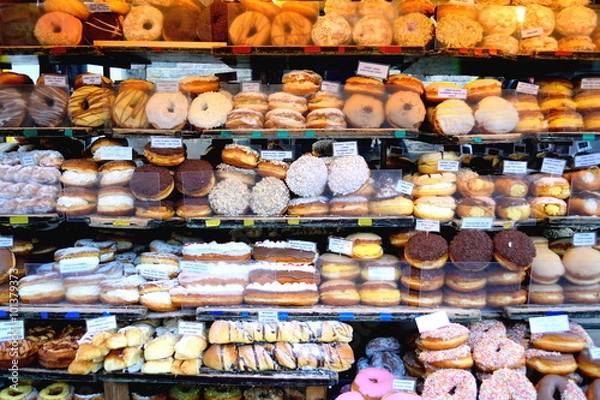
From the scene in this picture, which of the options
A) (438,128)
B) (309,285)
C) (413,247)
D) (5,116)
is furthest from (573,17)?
(5,116)

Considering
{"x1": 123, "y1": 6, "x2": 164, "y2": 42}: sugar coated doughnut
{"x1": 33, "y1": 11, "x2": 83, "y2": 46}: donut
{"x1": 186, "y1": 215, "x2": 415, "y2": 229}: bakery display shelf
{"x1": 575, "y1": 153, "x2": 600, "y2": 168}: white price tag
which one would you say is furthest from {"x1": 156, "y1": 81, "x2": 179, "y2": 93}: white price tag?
{"x1": 575, "y1": 153, "x2": 600, "y2": 168}: white price tag

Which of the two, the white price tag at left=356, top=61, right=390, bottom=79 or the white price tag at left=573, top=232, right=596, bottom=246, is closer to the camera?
the white price tag at left=356, top=61, right=390, bottom=79

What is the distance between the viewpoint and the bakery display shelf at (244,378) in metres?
2.84

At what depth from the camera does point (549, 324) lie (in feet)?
9.88

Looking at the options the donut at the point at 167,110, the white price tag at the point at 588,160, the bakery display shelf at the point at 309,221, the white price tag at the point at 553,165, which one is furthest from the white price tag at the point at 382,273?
the donut at the point at 167,110

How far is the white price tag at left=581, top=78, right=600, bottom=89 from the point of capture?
312 cm

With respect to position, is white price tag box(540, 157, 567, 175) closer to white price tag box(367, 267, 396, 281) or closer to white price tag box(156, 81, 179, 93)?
white price tag box(367, 267, 396, 281)

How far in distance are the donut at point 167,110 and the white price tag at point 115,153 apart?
0.29 m

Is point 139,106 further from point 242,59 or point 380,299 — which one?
point 380,299

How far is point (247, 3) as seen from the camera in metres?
2.98

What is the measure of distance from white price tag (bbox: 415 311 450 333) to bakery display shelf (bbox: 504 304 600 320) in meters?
0.45

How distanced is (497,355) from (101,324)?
2597 mm

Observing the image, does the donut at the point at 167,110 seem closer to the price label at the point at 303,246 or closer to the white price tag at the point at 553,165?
the price label at the point at 303,246

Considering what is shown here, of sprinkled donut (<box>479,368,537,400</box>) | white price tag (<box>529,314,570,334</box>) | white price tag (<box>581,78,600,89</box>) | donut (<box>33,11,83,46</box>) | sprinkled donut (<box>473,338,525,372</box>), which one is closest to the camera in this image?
sprinkled donut (<box>479,368,537,400</box>)
